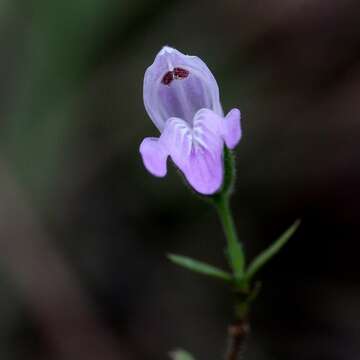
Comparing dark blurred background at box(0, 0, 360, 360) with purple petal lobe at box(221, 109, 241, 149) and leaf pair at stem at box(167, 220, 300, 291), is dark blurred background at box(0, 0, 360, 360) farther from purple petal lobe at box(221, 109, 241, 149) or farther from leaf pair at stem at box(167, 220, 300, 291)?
purple petal lobe at box(221, 109, 241, 149)

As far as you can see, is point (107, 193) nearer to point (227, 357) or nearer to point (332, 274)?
point (332, 274)

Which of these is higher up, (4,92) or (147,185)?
(4,92)

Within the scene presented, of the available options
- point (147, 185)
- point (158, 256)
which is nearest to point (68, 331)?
point (158, 256)

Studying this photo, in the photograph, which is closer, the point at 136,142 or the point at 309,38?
the point at 136,142

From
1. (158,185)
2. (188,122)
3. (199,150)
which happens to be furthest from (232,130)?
→ (158,185)

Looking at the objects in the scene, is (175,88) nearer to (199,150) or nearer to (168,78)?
(168,78)

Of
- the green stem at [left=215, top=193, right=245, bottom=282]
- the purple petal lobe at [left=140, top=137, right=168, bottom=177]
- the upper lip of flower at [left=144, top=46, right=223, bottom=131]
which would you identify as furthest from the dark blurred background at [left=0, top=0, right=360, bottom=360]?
the purple petal lobe at [left=140, top=137, right=168, bottom=177]
